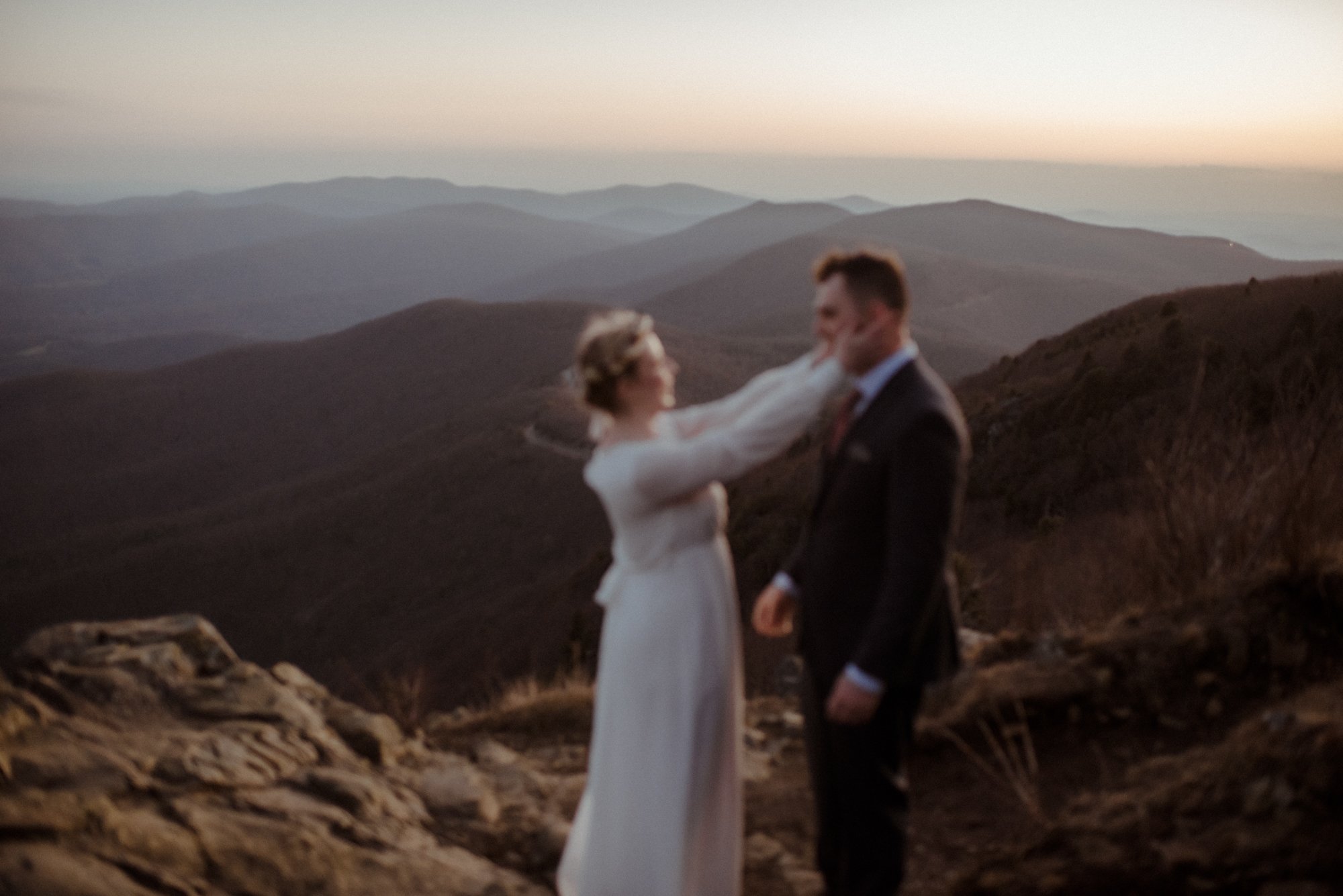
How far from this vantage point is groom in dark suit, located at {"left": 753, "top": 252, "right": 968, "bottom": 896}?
2561 millimetres

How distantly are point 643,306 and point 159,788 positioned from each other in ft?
500

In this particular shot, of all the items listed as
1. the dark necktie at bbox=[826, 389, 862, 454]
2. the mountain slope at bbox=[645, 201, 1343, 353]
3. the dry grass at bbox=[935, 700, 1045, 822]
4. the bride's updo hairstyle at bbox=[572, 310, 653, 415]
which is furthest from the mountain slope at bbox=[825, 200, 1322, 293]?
the bride's updo hairstyle at bbox=[572, 310, 653, 415]

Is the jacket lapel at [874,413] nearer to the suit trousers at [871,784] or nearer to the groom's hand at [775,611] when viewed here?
the groom's hand at [775,611]

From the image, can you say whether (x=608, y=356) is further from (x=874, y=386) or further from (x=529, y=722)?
(x=529, y=722)

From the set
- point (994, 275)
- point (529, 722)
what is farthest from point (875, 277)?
point (994, 275)

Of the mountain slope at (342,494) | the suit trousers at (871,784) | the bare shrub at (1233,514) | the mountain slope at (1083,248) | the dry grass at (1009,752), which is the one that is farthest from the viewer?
the mountain slope at (1083,248)

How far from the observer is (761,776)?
5.15 metres

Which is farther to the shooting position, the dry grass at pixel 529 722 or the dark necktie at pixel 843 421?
the dry grass at pixel 529 722

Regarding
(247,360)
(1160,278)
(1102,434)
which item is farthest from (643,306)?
(1102,434)

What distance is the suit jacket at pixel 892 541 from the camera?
255 cm

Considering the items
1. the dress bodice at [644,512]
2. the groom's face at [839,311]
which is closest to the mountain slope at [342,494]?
the dress bodice at [644,512]

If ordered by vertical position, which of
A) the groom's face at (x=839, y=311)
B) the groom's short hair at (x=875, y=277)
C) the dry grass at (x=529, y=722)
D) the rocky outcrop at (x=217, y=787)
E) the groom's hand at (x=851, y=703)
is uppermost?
the groom's short hair at (x=875, y=277)

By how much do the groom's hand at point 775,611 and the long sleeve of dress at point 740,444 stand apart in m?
0.60

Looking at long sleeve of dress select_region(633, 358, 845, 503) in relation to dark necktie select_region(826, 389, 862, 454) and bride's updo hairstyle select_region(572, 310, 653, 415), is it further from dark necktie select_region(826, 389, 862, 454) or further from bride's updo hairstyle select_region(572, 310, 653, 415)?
bride's updo hairstyle select_region(572, 310, 653, 415)
